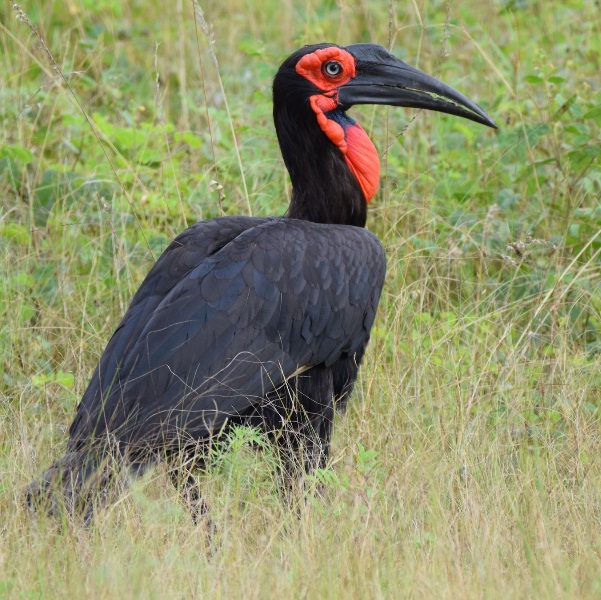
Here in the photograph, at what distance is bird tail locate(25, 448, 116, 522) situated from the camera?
3020 millimetres

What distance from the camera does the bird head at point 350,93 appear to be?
12.5ft

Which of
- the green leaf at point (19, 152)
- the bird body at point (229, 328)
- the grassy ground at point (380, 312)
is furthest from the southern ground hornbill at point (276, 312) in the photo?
the green leaf at point (19, 152)

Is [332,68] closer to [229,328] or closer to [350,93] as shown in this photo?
[350,93]

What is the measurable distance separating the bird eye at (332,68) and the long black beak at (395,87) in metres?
0.06

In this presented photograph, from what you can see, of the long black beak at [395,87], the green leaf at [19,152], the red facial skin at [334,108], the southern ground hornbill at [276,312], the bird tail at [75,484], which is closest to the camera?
the bird tail at [75,484]

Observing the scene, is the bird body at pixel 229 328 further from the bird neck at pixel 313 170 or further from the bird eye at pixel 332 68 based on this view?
the bird eye at pixel 332 68

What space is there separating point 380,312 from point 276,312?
111cm

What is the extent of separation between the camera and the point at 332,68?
12.6ft

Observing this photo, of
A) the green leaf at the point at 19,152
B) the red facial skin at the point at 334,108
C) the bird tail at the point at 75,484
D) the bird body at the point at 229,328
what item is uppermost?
the red facial skin at the point at 334,108

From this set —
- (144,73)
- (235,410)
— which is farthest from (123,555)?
(144,73)

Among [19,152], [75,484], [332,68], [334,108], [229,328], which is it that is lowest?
[75,484]

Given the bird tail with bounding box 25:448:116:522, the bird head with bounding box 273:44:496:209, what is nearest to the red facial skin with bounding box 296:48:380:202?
the bird head with bounding box 273:44:496:209

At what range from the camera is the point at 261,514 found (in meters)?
3.12

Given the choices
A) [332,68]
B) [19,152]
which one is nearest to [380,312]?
[332,68]
